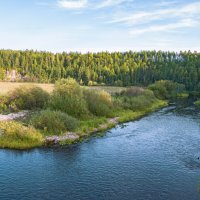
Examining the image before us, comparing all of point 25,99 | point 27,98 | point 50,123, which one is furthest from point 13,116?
point 50,123

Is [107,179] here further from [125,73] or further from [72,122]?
[125,73]

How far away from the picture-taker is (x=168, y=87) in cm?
13912

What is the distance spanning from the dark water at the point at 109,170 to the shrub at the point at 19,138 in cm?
217

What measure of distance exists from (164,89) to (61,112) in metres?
82.2

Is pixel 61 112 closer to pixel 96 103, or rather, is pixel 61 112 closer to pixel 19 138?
pixel 19 138

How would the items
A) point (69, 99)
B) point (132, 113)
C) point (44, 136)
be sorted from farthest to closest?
point (132, 113)
point (69, 99)
point (44, 136)

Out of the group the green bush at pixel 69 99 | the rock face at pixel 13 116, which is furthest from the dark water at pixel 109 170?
the rock face at pixel 13 116

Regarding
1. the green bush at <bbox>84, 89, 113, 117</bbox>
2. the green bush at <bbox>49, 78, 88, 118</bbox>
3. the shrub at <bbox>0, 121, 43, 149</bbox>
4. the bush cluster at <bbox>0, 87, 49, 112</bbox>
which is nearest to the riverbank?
the shrub at <bbox>0, 121, 43, 149</bbox>

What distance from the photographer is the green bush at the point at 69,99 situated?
6153 cm

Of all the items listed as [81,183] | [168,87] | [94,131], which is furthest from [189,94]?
[81,183]

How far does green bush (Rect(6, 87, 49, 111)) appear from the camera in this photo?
69938 mm

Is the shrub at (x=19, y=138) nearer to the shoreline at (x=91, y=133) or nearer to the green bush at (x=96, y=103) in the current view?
the shoreline at (x=91, y=133)

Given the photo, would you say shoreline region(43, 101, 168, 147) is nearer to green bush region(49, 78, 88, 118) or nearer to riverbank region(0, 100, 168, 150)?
riverbank region(0, 100, 168, 150)

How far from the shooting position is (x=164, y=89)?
132 m
